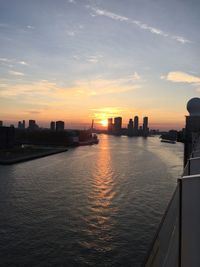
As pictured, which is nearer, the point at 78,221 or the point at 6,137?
the point at 78,221

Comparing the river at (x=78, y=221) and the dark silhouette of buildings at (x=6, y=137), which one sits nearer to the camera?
the river at (x=78, y=221)

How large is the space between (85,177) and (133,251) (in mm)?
25137

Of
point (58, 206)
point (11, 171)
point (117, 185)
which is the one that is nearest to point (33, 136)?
point (11, 171)

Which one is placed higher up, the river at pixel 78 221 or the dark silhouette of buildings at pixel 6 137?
the dark silhouette of buildings at pixel 6 137

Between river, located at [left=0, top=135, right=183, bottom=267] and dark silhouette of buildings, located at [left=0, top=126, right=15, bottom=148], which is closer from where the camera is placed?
river, located at [left=0, top=135, right=183, bottom=267]

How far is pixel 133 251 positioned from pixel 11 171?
Result: 3246 cm

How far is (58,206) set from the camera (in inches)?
930

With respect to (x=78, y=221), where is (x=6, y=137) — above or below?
above

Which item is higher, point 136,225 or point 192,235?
point 192,235

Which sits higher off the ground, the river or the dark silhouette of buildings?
the dark silhouette of buildings

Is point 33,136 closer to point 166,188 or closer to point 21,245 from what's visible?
point 166,188

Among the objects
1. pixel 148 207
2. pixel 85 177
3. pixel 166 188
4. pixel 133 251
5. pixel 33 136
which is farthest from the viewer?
pixel 33 136

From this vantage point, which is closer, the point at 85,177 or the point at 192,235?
the point at 192,235

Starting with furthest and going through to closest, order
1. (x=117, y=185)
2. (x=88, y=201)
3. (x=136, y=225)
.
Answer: (x=117, y=185) → (x=88, y=201) → (x=136, y=225)
